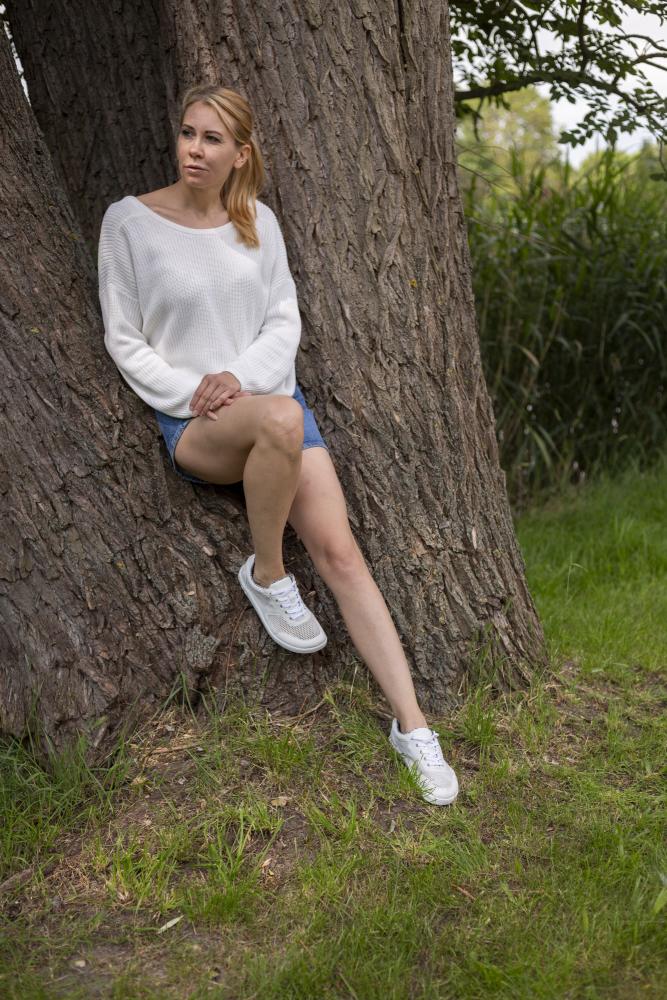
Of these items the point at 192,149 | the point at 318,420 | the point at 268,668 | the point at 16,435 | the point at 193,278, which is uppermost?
the point at 192,149

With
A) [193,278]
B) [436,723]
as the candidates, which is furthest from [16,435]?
[436,723]

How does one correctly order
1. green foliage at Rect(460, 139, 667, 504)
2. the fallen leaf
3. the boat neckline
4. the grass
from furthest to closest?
1. green foliage at Rect(460, 139, 667, 504)
2. the boat neckline
3. the fallen leaf
4. the grass

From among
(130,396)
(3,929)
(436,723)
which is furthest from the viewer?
(436,723)

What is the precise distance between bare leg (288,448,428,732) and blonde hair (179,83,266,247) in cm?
69

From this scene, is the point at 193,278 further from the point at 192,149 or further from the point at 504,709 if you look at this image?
the point at 504,709

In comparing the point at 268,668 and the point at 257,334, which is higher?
the point at 257,334

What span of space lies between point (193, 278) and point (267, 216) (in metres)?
0.30

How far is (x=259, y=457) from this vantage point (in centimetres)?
274

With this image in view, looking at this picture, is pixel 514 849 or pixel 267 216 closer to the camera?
pixel 514 849

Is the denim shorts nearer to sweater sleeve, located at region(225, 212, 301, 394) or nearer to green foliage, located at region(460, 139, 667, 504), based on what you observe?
sweater sleeve, located at region(225, 212, 301, 394)

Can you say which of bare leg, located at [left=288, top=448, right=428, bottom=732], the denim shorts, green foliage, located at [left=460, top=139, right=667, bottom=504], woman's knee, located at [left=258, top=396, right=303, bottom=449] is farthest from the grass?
green foliage, located at [left=460, top=139, right=667, bottom=504]

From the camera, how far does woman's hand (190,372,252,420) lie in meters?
2.83

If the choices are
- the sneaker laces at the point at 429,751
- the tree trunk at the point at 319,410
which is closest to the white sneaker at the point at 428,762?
the sneaker laces at the point at 429,751

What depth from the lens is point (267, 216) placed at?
9.85 feet
